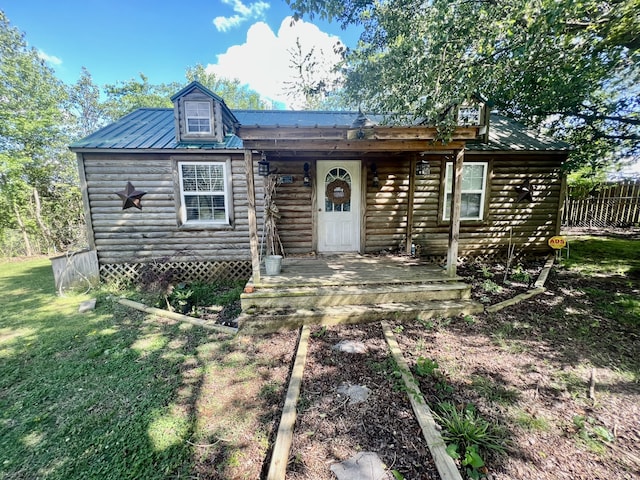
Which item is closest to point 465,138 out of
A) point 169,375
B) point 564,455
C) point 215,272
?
point 564,455

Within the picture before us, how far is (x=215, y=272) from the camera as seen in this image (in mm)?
6895

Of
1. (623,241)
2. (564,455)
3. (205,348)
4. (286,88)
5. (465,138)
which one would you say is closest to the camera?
(564,455)

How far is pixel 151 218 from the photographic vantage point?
22.0ft

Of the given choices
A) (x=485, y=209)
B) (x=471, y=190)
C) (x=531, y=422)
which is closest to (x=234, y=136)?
(x=471, y=190)

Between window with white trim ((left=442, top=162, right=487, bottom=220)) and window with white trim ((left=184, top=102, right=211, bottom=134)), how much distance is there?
632cm

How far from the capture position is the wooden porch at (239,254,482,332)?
168 inches

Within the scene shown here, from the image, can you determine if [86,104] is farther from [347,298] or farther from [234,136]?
[347,298]

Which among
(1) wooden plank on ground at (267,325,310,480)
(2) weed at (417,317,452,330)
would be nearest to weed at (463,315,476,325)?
(2) weed at (417,317,452,330)

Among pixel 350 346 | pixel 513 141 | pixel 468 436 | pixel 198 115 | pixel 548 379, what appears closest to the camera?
pixel 468 436

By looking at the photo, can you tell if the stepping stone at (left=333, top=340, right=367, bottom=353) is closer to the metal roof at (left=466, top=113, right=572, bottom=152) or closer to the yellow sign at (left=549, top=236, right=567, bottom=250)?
the yellow sign at (left=549, top=236, right=567, bottom=250)

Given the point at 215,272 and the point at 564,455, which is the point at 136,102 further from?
the point at 564,455

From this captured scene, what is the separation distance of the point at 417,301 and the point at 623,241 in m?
9.52

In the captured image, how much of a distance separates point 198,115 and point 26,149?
10.8m

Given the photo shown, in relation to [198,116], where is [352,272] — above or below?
below
